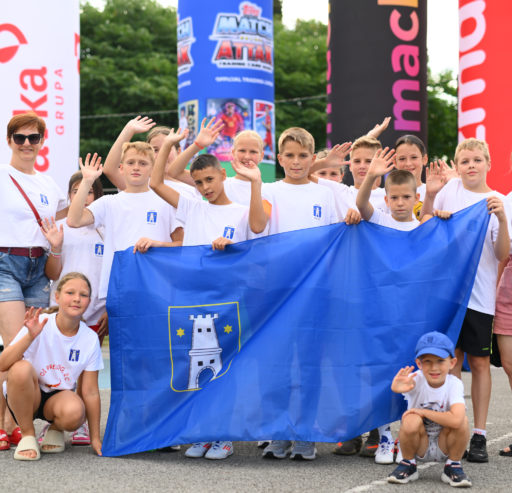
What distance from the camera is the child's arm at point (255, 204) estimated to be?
17.9 feet

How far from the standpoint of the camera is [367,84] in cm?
1252

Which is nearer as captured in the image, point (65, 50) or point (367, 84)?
point (65, 50)

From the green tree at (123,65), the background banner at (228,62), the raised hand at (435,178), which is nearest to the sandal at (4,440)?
the raised hand at (435,178)

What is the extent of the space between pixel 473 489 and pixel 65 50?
8476mm

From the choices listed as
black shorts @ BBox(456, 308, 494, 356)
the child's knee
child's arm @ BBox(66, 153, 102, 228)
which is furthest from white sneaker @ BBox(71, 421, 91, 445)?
black shorts @ BBox(456, 308, 494, 356)

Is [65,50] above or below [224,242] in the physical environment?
above

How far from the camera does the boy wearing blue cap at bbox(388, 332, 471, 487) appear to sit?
4785mm

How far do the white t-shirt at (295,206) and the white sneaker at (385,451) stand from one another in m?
1.52

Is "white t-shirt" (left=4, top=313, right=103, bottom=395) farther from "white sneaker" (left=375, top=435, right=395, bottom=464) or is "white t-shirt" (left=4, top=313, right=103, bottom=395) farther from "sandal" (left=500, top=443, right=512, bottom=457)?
"sandal" (left=500, top=443, right=512, bottom=457)

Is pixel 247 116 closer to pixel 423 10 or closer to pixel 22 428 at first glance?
pixel 423 10

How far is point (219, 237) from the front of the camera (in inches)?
224

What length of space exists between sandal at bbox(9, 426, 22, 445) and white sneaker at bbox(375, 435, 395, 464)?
98.5 inches

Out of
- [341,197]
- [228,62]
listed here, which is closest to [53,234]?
[341,197]

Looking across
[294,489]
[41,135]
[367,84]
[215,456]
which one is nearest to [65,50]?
[367,84]
